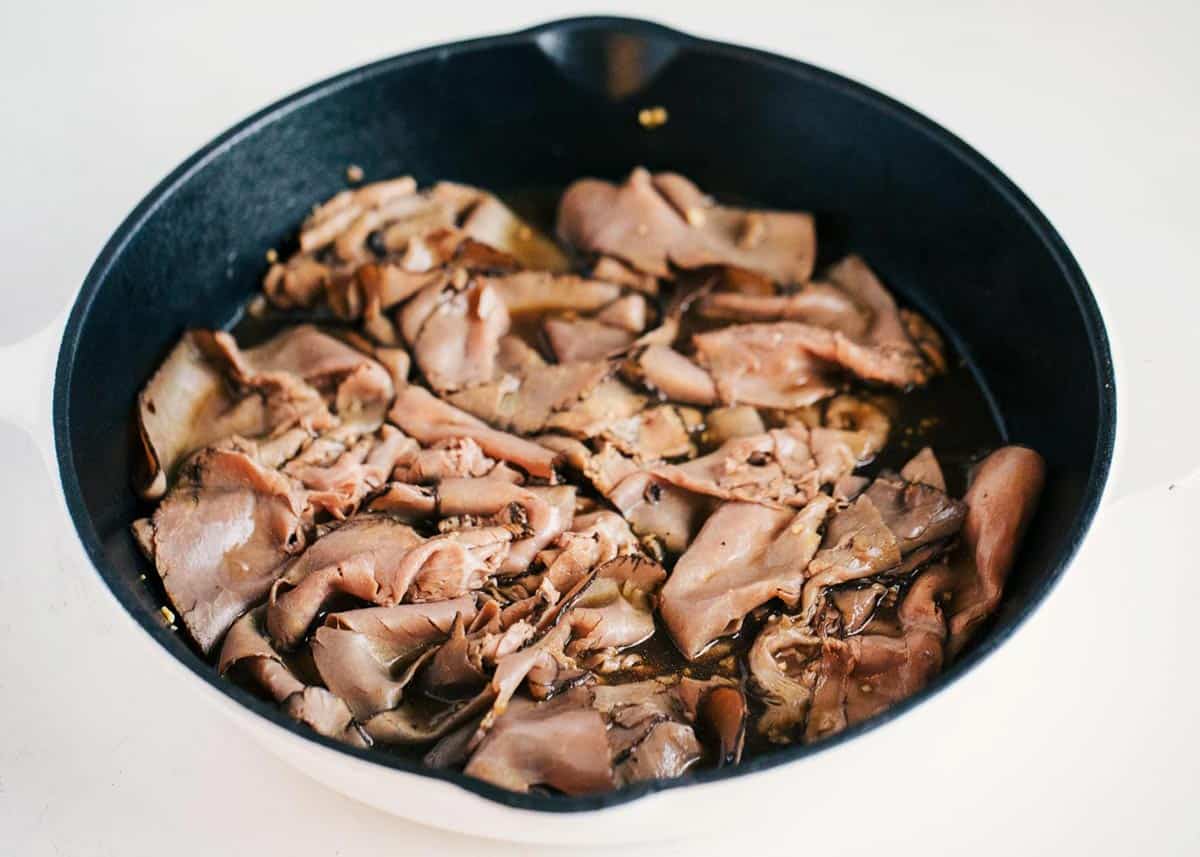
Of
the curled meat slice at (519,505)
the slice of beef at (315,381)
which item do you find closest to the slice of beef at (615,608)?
the curled meat slice at (519,505)

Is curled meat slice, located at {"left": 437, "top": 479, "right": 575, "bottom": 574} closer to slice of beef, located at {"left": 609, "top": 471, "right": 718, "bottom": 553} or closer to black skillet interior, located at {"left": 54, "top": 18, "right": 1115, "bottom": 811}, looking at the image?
slice of beef, located at {"left": 609, "top": 471, "right": 718, "bottom": 553}

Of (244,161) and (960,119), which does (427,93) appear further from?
(960,119)

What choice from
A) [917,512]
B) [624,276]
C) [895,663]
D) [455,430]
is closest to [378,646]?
[455,430]

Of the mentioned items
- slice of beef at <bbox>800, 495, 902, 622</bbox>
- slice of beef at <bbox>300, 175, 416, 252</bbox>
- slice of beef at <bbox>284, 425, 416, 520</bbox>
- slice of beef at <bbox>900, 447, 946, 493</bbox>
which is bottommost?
slice of beef at <bbox>800, 495, 902, 622</bbox>

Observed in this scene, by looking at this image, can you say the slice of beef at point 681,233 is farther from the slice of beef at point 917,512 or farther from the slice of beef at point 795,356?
the slice of beef at point 917,512

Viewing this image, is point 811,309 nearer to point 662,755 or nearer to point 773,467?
point 773,467

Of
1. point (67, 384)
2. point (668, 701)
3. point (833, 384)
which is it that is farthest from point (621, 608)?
point (67, 384)

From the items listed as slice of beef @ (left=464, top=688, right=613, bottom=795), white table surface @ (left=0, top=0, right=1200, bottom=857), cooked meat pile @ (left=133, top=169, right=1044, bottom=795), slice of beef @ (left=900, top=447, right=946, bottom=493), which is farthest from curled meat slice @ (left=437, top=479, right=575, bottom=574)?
slice of beef @ (left=900, top=447, right=946, bottom=493)
